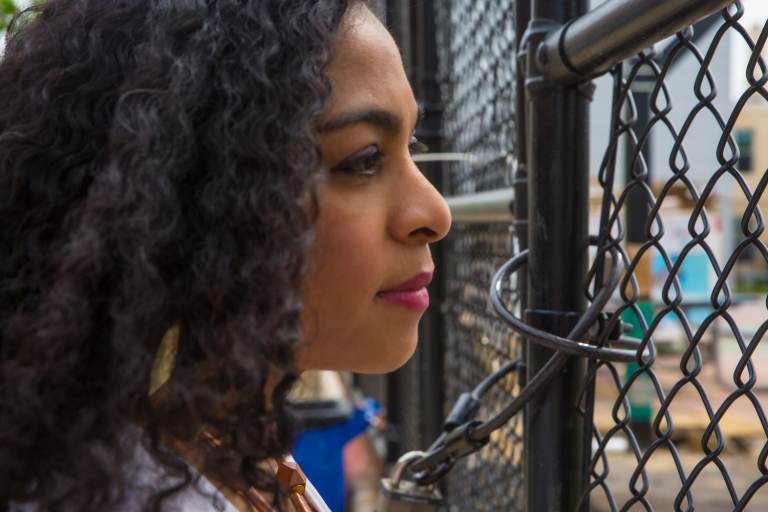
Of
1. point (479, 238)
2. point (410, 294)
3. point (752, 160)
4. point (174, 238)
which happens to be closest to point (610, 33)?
point (410, 294)

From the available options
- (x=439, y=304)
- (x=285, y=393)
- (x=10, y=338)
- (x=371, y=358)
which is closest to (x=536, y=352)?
(x=371, y=358)

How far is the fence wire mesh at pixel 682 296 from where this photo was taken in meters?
1.15

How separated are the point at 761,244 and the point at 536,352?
458 mm

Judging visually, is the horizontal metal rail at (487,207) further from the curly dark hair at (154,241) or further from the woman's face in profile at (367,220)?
the curly dark hair at (154,241)

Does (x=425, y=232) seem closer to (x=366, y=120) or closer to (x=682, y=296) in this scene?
(x=366, y=120)

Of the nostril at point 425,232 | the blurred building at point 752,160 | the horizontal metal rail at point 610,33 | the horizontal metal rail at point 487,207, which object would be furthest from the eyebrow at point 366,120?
the blurred building at point 752,160

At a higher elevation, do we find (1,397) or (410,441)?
(1,397)

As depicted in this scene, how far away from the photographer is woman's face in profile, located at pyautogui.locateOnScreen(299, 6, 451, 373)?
1133 millimetres

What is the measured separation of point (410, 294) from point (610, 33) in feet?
1.50

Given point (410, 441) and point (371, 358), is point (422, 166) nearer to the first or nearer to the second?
point (410, 441)

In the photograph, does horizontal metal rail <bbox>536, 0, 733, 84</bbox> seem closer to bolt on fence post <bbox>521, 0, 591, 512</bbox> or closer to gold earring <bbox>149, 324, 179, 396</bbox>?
bolt on fence post <bbox>521, 0, 591, 512</bbox>

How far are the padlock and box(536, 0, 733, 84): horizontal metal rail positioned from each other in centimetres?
95

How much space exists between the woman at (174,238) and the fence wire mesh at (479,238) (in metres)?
1.04

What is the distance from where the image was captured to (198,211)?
101 cm
